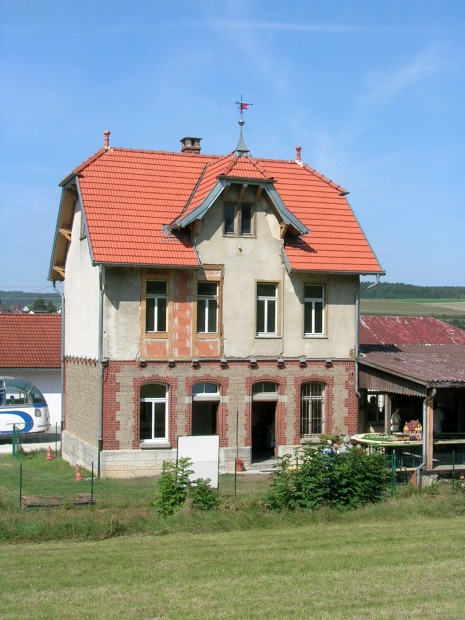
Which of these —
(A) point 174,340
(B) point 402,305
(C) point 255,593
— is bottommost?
(C) point 255,593

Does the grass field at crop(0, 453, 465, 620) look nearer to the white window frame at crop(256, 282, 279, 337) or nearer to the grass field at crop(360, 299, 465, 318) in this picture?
the white window frame at crop(256, 282, 279, 337)

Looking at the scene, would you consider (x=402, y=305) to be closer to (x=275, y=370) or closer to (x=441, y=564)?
(x=275, y=370)

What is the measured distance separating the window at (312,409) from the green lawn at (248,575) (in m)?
10.4

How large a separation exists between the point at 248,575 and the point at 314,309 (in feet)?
49.9

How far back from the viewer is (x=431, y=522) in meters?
18.5

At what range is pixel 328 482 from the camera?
1894cm

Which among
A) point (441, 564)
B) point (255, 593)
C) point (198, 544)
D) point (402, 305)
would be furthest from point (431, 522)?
point (402, 305)

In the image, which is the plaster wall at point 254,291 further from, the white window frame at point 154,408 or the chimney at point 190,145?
the chimney at point 190,145

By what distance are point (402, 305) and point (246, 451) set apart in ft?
237

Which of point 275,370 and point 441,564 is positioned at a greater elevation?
point 275,370

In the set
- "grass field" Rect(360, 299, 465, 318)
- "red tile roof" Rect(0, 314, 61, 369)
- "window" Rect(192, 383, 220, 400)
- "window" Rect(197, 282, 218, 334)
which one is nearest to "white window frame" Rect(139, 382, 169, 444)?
"window" Rect(192, 383, 220, 400)

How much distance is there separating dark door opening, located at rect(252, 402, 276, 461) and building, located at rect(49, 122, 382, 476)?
5cm

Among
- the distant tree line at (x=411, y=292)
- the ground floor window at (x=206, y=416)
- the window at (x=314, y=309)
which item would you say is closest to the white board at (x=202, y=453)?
the ground floor window at (x=206, y=416)

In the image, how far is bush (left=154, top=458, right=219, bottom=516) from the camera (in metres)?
18.2
